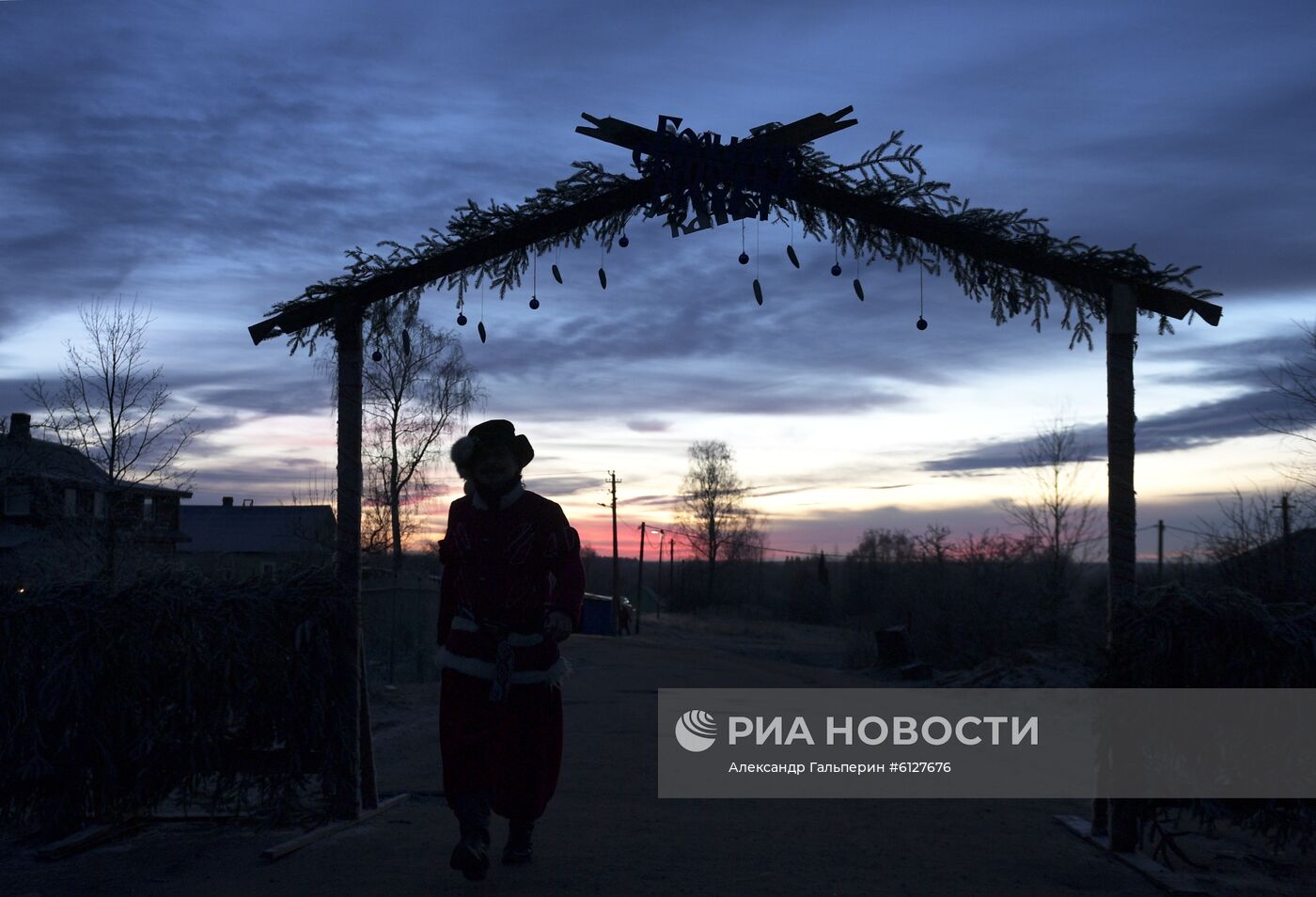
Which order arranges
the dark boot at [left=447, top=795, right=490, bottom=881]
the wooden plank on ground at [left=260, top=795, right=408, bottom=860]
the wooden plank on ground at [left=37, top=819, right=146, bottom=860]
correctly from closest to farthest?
the dark boot at [left=447, top=795, right=490, bottom=881]
the wooden plank on ground at [left=260, top=795, right=408, bottom=860]
the wooden plank on ground at [left=37, top=819, right=146, bottom=860]

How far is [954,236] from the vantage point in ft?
19.6

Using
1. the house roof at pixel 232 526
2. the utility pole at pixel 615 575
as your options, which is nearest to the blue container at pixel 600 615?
the utility pole at pixel 615 575

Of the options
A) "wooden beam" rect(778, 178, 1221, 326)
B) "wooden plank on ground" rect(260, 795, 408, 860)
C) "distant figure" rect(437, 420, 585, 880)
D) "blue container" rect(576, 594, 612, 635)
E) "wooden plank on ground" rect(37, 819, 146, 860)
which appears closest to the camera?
"distant figure" rect(437, 420, 585, 880)

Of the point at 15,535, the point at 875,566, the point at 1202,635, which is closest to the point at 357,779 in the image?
the point at 1202,635

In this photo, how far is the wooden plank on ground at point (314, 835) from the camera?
194 inches

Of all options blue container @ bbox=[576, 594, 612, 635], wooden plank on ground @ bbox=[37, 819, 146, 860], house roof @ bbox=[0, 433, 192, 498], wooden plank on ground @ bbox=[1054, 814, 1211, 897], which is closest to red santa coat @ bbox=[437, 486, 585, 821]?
wooden plank on ground @ bbox=[37, 819, 146, 860]

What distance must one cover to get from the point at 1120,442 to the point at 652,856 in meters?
3.25

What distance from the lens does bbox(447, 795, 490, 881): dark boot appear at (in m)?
4.31

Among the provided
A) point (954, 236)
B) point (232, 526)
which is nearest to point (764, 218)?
point (954, 236)

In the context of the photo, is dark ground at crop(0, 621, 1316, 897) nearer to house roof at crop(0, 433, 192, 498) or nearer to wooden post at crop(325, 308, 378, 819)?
wooden post at crop(325, 308, 378, 819)

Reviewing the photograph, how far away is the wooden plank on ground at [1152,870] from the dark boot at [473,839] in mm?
2859

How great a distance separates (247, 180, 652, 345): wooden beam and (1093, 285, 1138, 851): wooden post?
266 centimetres

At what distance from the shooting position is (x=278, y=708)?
218 inches

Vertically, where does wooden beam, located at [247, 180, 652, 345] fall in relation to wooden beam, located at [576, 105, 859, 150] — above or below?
below
